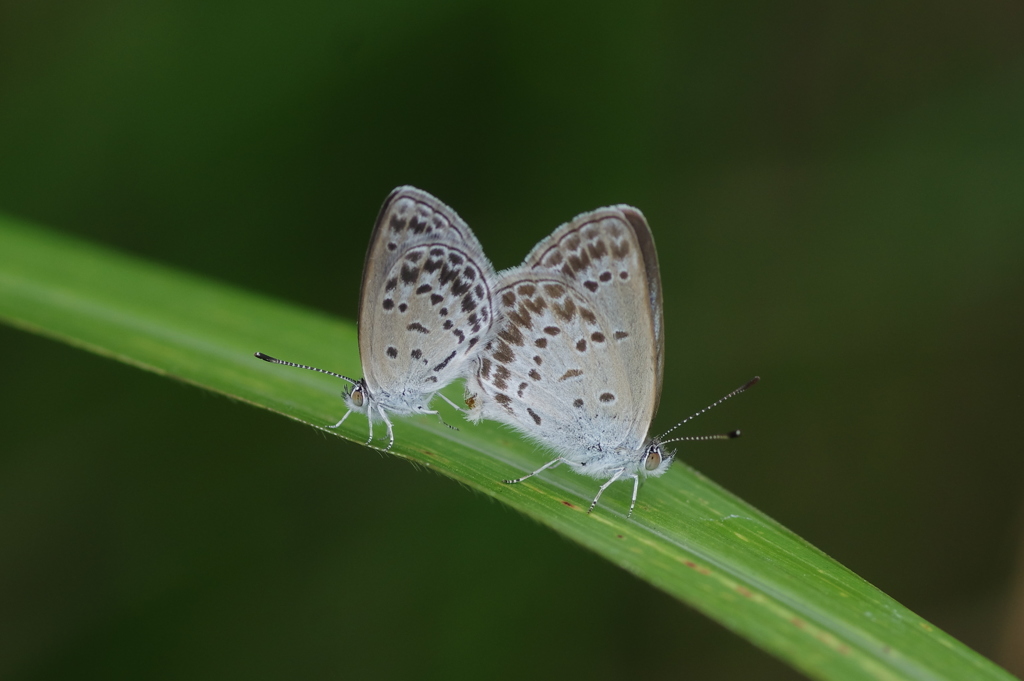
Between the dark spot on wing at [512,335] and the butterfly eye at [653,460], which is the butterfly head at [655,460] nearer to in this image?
the butterfly eye at [653,460]

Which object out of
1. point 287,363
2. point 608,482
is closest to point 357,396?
point 287,363

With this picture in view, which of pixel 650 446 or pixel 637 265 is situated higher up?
pixel 637 265

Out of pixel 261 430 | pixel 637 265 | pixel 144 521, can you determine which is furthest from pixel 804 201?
pixel 144 521

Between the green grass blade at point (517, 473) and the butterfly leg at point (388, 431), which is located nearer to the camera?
the green grass blade at point (517, 473)

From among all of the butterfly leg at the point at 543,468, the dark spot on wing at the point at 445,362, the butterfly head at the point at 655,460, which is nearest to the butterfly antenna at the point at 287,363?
the dark spot on wing at the point at 445,362

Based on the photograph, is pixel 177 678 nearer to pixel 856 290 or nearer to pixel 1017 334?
pixel 856 290
